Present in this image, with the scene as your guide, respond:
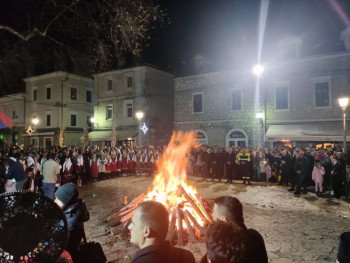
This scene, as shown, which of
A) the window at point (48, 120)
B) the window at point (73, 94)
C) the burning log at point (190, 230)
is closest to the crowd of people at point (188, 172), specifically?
the burning log at point (190, 230)

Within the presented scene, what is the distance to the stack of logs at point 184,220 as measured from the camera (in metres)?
6.55

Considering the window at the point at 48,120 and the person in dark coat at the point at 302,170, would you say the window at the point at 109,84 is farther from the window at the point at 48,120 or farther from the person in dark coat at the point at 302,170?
the person in dark coat at the point at 302,170

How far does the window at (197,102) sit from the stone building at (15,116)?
2707 centimetres

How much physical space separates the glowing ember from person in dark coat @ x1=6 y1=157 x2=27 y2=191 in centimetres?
352

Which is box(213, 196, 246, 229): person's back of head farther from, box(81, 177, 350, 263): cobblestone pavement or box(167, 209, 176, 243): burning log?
box(167, 209, 176, 243): burning log

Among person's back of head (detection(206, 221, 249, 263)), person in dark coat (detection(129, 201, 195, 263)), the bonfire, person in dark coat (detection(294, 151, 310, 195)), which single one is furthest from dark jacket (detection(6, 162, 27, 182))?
person in dark coat (detection(294, 151, 310, 195))

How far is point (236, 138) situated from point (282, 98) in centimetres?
547

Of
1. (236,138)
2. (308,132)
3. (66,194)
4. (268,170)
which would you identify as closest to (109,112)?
(236,138)

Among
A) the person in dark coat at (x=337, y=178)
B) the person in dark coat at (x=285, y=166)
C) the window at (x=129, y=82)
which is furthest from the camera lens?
the window at (x=129, y=82)

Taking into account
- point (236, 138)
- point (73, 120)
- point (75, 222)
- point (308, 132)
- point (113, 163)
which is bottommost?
point (113, 163)

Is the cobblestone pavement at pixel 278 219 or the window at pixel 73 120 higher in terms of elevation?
the window at pixel 73 120

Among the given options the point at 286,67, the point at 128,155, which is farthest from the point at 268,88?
the point at 128,155

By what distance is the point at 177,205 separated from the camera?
7.30 meters

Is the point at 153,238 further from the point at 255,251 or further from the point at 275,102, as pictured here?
the point at 275,102
